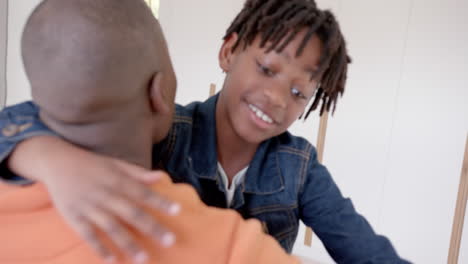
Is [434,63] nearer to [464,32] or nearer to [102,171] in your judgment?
[464,32]

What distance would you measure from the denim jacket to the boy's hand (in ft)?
1.15

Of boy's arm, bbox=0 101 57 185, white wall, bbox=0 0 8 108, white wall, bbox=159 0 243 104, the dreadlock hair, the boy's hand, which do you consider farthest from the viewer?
white wall, bbox=159 0 243 104

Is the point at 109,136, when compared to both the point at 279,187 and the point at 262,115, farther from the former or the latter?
the point at 279,187

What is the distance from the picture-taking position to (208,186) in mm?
A: 769

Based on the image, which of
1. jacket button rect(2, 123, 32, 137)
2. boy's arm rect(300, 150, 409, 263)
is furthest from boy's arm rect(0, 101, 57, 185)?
boy's arm rect(300, 150, 409, 263)

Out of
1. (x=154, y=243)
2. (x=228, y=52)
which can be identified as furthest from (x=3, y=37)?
(x=154, y=243)

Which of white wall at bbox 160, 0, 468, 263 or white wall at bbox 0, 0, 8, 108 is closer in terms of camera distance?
white wall at bbox 160, 0, 468, 263

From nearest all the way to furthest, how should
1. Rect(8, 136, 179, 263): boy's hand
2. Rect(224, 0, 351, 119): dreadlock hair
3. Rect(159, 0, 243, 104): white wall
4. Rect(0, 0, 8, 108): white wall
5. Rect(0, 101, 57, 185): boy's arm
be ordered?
Rect(8, 136, 179, 263): boy's hand, Rect(0, 101, 57, 185): boy's arm, Rect(224, 0, 351, 119): dreadlock hair, Rect(0, 0, 8, 108): white wall, Rect(159, 0, 243, 104): white wall

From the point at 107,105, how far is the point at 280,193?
0.49 meters

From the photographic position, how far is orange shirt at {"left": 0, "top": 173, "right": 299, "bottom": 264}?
34 cm

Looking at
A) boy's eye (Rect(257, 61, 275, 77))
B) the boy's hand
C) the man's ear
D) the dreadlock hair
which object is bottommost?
the boy's hand

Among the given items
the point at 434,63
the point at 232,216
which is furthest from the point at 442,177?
the point at 232,216

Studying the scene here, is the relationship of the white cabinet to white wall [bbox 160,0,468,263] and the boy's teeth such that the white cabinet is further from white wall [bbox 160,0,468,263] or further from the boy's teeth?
the boy's teeth

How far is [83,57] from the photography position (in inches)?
15.1
